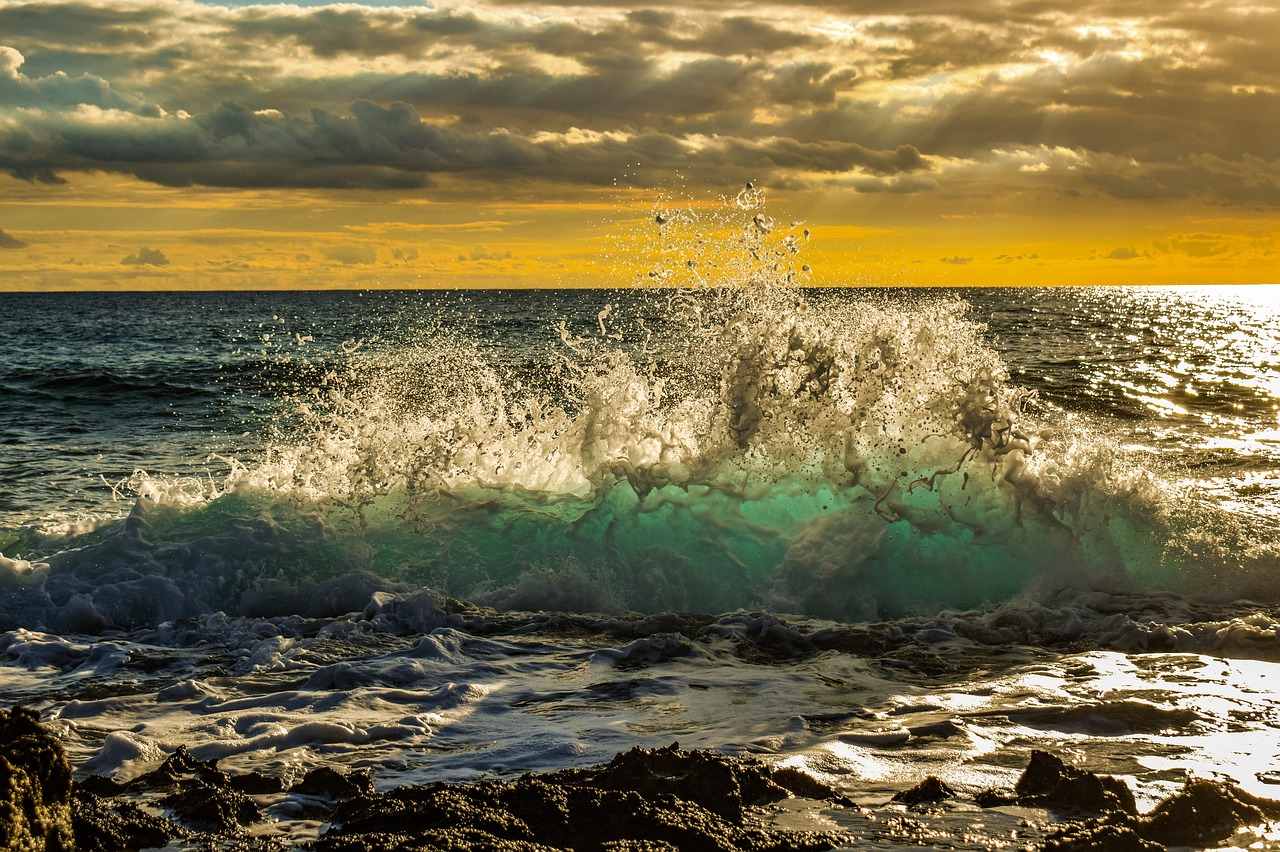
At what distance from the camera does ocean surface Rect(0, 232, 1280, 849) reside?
5.27 metres

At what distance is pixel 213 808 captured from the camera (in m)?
4.28

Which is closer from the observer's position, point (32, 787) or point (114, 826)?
point (32, 787)

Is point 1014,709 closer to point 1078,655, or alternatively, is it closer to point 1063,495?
point 1078,655

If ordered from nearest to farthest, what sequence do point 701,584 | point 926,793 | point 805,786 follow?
point 926,793 < point 805,786 < point 701,584

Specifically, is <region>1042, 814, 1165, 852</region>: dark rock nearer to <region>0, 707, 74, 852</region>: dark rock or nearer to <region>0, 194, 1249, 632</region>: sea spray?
<region>0, 707, 74, 852</region>: dark rock

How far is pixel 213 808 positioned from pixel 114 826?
0.40 meters

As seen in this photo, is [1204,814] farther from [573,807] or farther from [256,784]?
[256,784]

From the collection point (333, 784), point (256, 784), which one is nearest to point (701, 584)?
point (333, 784)

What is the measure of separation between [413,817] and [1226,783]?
3.40 m

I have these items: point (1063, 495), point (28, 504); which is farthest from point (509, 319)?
point (1063, 495)

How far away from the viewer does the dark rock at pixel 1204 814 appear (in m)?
3.99

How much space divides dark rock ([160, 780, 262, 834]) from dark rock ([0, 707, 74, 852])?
64 centimetres

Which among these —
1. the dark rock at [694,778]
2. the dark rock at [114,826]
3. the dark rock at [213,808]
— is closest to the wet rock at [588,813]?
the dark rock at [694,778]

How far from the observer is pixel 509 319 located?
189 feet
